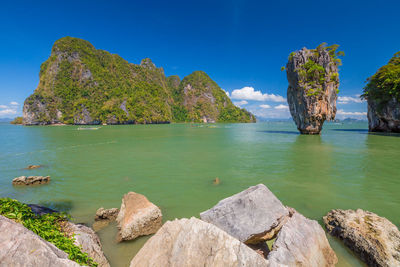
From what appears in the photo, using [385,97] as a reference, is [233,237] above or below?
below

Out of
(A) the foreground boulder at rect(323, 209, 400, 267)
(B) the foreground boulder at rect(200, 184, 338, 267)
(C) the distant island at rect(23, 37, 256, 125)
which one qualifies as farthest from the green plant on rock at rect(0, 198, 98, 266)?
(C) the distant island at rect(23, 37, 256, 125)

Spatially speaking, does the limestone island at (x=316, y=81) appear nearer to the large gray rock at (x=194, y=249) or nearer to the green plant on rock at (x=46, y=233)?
the large gray rock at (x=194, y=249)

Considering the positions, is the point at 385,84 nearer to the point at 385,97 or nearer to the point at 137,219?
the point at 385,97

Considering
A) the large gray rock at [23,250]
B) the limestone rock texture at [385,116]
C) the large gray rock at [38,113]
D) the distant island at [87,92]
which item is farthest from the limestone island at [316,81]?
the large gray rock at [38,113]

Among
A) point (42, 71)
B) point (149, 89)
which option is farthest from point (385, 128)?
point (42, 71)

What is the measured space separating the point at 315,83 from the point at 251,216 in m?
43.6

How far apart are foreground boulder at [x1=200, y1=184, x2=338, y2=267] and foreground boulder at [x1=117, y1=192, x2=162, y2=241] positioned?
1.98 m

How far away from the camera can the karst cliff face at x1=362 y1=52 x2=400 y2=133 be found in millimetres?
40656

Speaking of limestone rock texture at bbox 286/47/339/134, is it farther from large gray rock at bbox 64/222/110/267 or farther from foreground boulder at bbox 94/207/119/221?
large gray rock at bbox 64/222/110/267

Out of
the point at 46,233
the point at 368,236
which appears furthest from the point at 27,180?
the point at 368,236

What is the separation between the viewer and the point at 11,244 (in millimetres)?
2586

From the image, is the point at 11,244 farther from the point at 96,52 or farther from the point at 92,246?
the point at 96,52

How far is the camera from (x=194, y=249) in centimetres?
336

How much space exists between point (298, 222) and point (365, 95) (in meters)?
62.0
